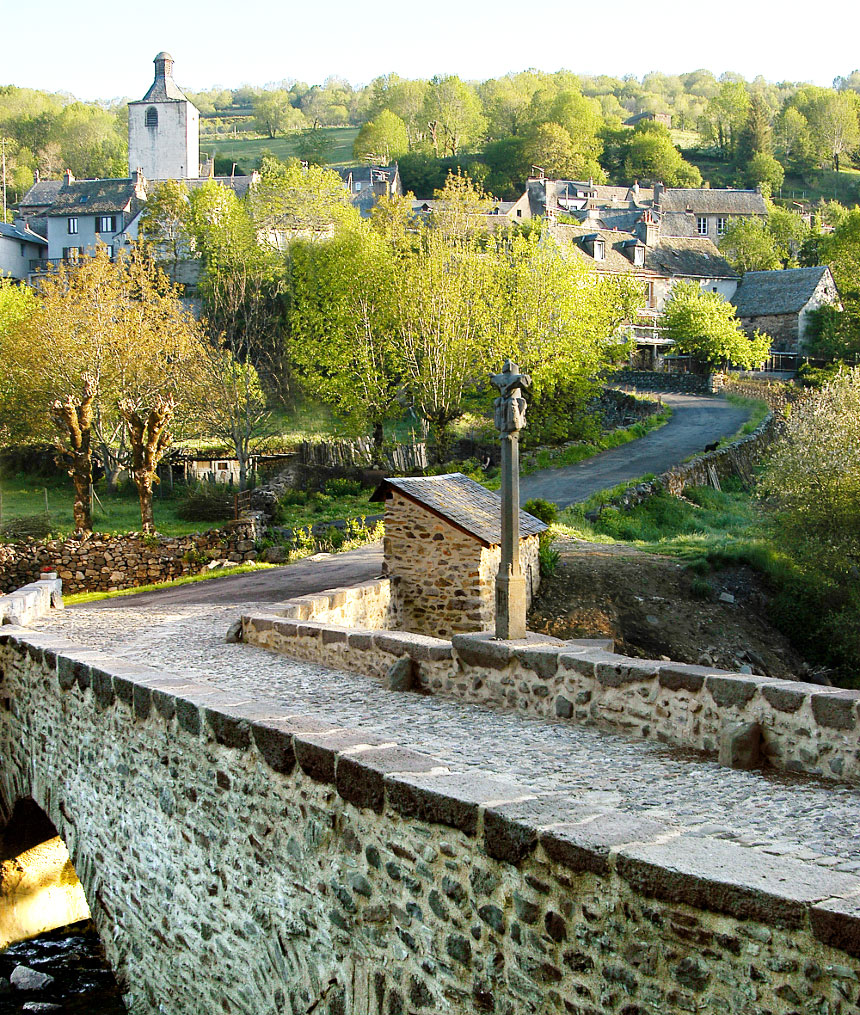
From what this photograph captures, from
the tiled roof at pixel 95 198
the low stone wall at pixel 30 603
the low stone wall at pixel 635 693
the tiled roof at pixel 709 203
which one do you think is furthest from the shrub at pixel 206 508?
the tiled roof at pixel 709 203

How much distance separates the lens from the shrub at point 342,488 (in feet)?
103

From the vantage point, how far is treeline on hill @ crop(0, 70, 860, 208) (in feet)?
327

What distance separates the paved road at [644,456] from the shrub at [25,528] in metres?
12.8

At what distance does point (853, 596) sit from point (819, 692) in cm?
1525

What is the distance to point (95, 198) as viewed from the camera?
66.5 metres

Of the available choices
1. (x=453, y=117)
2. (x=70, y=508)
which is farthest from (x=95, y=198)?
(x=453, y=117)

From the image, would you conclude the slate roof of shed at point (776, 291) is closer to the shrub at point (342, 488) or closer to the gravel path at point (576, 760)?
the shrub at point (342, 488)

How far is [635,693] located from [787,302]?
2194 inches

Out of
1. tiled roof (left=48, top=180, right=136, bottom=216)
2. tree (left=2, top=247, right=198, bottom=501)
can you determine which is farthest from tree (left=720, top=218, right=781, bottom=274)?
tree (left=2, top=247, right=198, bottom=501)

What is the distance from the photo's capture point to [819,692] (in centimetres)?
680

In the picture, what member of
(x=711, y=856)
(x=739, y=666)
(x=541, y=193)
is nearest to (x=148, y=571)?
(x=739, y=666)

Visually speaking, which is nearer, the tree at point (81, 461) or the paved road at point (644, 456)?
the tree at point (81, 461)

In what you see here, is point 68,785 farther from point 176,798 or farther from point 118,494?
point 118,494

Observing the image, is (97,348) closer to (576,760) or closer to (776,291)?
(576,760)
